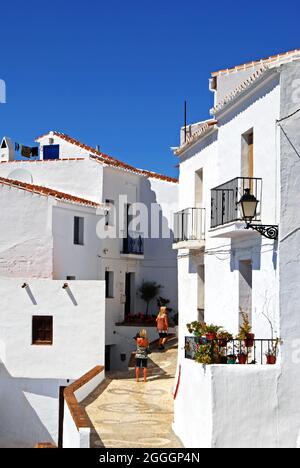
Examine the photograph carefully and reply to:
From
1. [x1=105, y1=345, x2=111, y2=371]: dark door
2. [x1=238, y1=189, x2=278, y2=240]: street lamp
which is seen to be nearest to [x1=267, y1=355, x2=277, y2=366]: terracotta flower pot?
[x1=238, y1=189, x2=278, y2=240]: street lamp

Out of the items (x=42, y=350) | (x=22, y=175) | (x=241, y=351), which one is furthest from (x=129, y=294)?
(x=241, y=351)

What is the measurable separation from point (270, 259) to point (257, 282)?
795mm

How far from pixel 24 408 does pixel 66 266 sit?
5.52 meters

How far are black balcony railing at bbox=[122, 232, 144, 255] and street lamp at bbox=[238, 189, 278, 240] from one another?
1651cm

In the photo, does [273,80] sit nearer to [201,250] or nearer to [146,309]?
[201,250]

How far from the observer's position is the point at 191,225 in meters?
19.6

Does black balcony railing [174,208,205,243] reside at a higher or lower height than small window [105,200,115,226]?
lower

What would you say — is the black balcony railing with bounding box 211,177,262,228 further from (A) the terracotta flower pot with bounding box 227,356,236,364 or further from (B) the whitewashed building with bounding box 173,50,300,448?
(A) the terracotta flower pot with bounding box 227,356,236,364

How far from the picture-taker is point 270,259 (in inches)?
550

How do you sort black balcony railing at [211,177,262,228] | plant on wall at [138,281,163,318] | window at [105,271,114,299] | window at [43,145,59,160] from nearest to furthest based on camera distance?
black balcony railing at [211,177,262,228] → window at [105,271,114,299] → plant on wall at [138,281,163,318] → window at [43,145,59,160]

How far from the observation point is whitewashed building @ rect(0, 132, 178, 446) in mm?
22344

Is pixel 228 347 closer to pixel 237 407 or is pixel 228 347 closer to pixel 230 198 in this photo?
pixel 237 407
